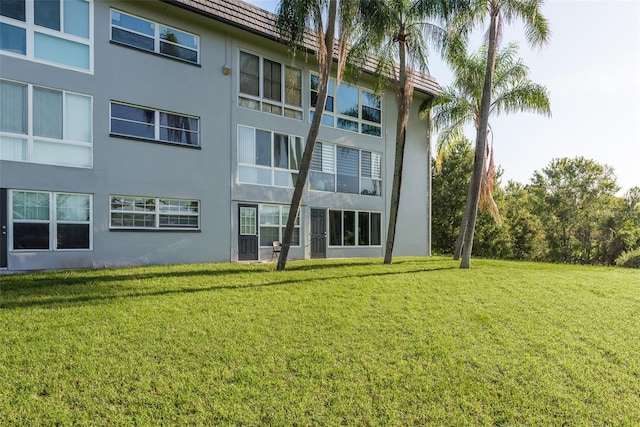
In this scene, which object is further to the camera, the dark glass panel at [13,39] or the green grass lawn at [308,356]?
the dark glass panel at [13,39]

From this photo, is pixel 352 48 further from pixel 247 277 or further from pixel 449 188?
pixel 449 188

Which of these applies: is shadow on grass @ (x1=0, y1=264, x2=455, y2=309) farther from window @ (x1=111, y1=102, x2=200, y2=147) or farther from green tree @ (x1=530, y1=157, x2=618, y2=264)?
green tree @ (x1=530, y1=157, x2=618, y2=264)

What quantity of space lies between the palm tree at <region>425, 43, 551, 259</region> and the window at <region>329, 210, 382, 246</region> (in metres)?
3.68

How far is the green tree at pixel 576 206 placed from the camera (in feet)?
108

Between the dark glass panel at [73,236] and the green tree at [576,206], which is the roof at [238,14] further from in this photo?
the green tree at [576,206]

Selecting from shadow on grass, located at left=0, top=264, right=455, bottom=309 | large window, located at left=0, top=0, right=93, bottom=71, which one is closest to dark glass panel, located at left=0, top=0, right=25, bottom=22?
large window, located at left=0, top=0, right=93, bottom=71

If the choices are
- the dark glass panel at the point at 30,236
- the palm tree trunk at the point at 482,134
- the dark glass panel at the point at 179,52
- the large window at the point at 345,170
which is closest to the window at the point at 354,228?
the large window at the point at 345,170

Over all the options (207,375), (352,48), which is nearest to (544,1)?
(352,48)

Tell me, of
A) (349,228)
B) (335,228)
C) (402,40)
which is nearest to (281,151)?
(335,228)

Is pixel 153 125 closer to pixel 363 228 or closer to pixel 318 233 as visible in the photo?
pixel 318 233

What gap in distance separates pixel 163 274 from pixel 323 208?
25.6 feet

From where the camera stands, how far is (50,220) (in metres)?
10.7

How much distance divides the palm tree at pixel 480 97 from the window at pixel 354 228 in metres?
3.68

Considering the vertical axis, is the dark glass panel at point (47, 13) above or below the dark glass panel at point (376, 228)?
above
